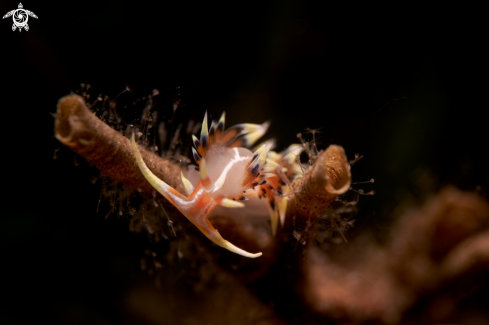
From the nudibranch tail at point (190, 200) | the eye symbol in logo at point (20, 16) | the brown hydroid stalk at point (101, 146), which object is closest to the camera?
the brown hydroid stalk at point (101, 146)

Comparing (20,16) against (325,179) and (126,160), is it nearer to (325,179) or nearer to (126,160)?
(126,160)

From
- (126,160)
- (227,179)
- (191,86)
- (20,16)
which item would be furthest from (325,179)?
(20,16)

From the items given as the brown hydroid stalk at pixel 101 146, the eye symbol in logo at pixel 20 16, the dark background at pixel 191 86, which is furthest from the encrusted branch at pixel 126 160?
the eye symbol in logo at pixel 20 16

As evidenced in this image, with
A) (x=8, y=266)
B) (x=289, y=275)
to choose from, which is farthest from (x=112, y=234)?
(x=289, y=275)

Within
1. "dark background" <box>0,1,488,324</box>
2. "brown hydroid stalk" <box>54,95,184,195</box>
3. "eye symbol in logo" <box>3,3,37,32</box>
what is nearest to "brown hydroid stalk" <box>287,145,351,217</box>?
"brown hydroid stalk" <box>54,95,184,195</box>

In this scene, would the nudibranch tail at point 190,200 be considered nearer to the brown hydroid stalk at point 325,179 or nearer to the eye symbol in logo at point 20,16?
the brown hydroid stalk at point 325,179

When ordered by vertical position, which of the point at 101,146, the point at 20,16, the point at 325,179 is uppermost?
the point at 20,16
